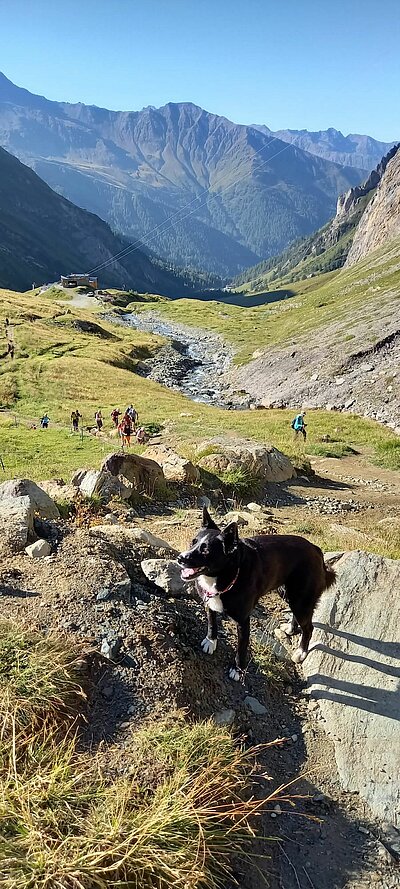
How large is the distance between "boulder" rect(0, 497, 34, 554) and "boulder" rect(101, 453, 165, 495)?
18.1 ft

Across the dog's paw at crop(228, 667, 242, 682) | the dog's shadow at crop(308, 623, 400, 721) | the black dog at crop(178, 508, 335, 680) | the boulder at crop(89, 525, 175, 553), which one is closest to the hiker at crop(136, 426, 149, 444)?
the boulder at crop(89, 525, 175, 553)

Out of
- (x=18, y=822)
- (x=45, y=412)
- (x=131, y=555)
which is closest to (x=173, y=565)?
(x=131, y=555)

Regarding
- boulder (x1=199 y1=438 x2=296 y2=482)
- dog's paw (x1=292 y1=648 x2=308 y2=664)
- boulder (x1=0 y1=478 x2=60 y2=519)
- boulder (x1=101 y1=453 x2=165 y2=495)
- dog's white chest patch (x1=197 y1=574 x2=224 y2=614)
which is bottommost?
boulder (x1=199 y1=438 x2=296 y2=482)

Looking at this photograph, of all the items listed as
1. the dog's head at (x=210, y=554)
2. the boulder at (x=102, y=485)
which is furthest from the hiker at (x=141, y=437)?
the dog's head at (x=210, y=554)

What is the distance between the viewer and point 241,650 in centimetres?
628

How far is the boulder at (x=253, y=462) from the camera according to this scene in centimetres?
1809

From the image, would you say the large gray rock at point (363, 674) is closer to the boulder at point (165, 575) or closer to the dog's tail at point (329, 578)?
the dog's tail at point (329, 578)

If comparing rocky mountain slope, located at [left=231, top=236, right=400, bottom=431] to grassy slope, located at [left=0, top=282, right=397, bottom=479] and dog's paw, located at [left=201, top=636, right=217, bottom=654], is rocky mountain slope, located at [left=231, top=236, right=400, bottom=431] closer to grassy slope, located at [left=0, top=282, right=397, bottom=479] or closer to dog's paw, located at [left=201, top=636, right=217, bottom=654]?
grassy slope, located at [left=0, top=282, right=397, bottom=479]

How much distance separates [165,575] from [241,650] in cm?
170

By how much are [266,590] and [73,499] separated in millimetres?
6130

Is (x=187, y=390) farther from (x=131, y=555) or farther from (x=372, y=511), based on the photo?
(x=131, y=555)

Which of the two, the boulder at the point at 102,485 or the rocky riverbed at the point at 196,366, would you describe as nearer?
the boulder at the point at 102,485

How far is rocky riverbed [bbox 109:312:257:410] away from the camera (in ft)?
212

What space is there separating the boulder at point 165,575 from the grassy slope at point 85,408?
13.6 meters
